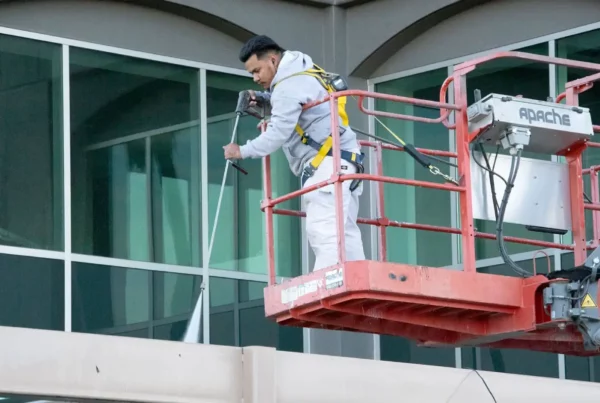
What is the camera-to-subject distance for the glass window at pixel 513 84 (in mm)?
15031

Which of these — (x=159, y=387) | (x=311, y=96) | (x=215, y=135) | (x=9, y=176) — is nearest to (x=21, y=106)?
(x=9, y=176)

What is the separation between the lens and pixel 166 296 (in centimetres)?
1498

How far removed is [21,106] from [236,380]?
7398 mm

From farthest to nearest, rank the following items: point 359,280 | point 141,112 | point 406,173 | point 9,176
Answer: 1. point 406,173
2. point 141,112
3. point 9,176
4. point 359,280

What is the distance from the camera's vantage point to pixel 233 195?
625 inches

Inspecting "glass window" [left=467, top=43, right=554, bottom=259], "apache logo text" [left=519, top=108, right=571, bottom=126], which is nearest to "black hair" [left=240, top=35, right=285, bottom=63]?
"apache logo text" [left=519, top=108, right=571, bottom=126]

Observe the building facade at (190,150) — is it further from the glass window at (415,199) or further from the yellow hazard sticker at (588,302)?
the yellow hazard sticker at (588,302)

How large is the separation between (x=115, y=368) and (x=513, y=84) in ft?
29.3

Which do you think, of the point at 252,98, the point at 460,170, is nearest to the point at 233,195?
the point at 252,98

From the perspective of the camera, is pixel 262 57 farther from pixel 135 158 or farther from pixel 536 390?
pixel 135 158

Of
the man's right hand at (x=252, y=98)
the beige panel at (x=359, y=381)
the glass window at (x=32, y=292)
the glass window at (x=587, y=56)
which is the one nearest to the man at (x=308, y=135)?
the man's right hand at (x=252, y=98)

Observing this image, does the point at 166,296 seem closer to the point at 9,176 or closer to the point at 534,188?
the point at 9,176

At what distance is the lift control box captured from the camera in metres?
9.09

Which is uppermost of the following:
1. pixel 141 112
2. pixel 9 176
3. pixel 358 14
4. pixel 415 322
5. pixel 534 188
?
pixel 358 14
